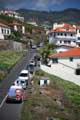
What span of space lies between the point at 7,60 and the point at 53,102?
995 inches

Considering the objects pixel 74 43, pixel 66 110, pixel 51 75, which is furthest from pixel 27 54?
pixel 66 110

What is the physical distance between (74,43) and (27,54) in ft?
54.8

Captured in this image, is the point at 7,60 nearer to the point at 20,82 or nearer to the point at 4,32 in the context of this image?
the point at 20,82

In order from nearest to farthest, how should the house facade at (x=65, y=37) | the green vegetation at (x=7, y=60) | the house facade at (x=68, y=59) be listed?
the green vegetation at (x=7, y=60) → the house facade at (x=68, y=59) → the house facade at (x=65, y=37)

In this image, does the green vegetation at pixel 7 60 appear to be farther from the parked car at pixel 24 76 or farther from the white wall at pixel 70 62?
the white wall at pixel 70 62

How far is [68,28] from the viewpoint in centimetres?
9538

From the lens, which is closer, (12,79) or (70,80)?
(12,79)


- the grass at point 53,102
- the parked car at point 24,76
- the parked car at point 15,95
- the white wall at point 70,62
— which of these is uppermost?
the white wall at point 70,62

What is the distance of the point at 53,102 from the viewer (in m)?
41.8

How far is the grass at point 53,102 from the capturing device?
120 feet

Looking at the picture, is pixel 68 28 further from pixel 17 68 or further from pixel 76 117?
pixel 76 117

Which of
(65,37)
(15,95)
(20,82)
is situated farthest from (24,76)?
(65,37)

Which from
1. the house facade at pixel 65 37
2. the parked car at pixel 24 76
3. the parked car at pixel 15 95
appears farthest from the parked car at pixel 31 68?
the house facade at pixel 65 37

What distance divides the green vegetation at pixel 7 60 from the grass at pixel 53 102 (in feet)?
18.2
